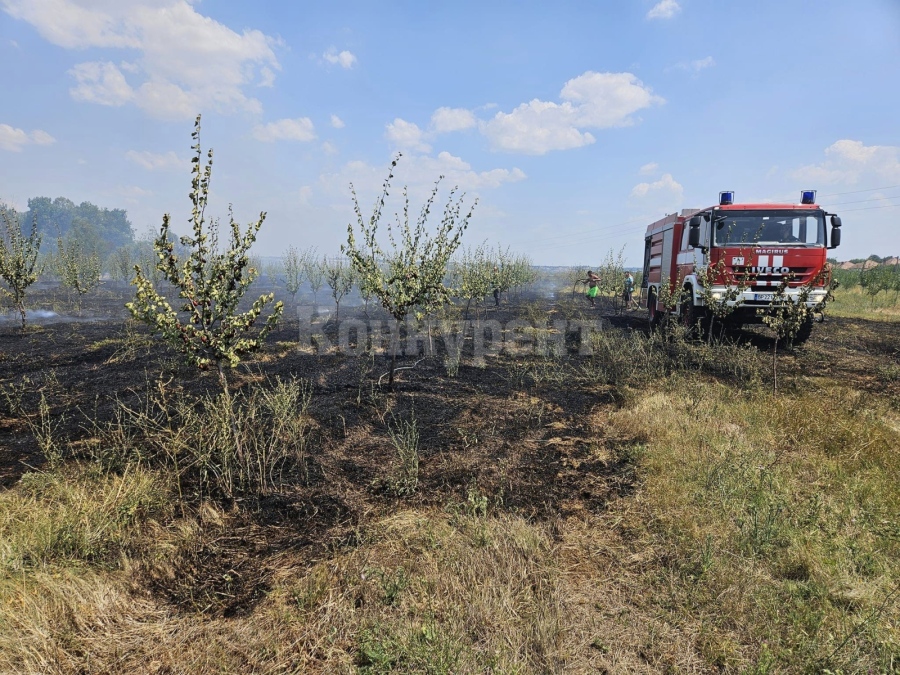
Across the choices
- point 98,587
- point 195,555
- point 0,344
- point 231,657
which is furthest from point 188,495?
point 0,344

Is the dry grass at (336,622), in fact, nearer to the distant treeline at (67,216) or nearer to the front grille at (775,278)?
the front grille at (775,278)

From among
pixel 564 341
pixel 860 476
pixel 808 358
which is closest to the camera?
pixel 860 476

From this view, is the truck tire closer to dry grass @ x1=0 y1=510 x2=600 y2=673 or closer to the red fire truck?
the red fire truck

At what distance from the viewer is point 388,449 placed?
5.25 metres

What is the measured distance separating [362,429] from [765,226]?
1005cm

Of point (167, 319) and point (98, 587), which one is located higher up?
point (167, 319)

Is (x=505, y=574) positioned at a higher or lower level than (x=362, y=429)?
lower

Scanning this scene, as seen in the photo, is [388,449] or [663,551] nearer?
[663,551]

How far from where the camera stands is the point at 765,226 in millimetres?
9430

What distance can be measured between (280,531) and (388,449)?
1.74 meters

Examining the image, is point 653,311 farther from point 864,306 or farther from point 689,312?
point 864,306

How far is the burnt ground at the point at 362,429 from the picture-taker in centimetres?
356

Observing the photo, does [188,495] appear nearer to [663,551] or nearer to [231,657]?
[231,657]

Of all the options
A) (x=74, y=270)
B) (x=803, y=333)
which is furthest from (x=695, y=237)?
(x=74, y=270)
